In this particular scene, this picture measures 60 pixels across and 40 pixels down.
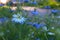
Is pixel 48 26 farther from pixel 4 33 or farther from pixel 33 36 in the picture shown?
pixel 4 33

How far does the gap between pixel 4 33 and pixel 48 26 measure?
1.23ft

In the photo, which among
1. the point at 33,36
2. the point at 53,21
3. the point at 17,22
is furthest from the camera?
the point at 53,21

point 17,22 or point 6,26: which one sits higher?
point 17,22

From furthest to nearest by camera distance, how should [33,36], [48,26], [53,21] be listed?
[53,21]
[48,26]
[33,36]

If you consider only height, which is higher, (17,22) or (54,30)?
(17,22)

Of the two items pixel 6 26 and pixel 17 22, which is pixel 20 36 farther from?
pixel 6 26

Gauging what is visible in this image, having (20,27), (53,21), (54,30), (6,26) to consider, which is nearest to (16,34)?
(20,27)

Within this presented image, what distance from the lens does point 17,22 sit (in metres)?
1.65

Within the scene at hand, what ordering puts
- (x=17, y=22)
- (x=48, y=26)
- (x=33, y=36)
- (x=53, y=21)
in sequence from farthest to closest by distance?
(x=53, y=21), (x=48, y=26), (x=33, y=36), (x=17, y=22)

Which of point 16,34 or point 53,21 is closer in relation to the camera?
point 16,34

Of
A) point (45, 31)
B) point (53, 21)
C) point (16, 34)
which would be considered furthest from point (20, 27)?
point (53, 21)

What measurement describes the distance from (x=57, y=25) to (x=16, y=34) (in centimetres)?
48

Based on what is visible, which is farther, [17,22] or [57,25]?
[57,25]

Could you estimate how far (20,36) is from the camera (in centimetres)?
166
